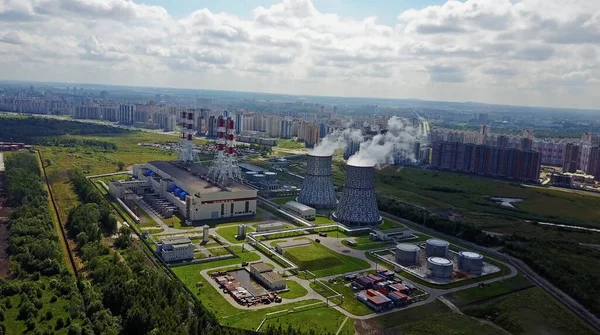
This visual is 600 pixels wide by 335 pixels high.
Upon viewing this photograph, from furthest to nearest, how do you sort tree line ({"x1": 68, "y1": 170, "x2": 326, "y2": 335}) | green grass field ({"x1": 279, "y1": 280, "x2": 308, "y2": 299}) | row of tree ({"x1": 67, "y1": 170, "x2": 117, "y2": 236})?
row of tree ({"x1": 67, "y1": 170, "x2": 117, "y2": 236}), green grass field ({"x1": 279, "y1": 280, "x2": 308, "y2": 299}), tree line ({"x1": 68, "y1": 170, "x2": 326, "y2": 335})

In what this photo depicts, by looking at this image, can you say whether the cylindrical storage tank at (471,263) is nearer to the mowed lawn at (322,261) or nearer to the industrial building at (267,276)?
the mowed lawn at (322,261)

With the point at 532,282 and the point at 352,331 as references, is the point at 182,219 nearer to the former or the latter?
the point at 352,331

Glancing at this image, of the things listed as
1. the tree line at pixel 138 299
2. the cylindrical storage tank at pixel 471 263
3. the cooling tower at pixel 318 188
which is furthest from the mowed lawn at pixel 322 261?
the cooling tower at pixel 318 188

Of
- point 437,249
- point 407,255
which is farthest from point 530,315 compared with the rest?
point 407,255

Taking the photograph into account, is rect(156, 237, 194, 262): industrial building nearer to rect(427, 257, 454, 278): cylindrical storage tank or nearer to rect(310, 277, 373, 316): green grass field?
rect(310, 277, 373, 316): green grass field

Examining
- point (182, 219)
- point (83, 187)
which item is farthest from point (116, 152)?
point (182, 219)

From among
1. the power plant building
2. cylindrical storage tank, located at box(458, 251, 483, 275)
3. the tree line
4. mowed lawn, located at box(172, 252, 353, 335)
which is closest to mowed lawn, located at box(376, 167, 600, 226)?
cylindrical storage tank, located at box(458, 251, 483, 275)
